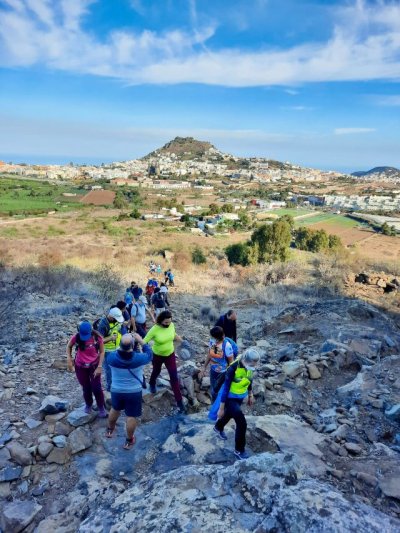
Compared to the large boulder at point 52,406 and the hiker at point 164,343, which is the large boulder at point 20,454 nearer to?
the large boulder at point 52,406

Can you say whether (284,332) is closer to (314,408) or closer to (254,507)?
(314,408)

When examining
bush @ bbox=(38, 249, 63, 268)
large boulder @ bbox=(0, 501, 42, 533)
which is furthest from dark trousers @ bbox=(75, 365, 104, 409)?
bush @ bbox=(38, 249, 63, 268)

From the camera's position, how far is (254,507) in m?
3.54

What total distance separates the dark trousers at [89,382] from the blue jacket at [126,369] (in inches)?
28.3

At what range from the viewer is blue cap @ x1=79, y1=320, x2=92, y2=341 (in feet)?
16.2

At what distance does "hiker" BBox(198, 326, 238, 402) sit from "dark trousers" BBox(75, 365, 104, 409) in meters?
1.53

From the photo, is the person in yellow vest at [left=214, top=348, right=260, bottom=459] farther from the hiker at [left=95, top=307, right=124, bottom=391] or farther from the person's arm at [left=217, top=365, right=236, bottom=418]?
the hiker at [left=95, top=307, right=124, bottom=391]

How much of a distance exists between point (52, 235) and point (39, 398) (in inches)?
1390

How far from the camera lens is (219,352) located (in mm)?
5293

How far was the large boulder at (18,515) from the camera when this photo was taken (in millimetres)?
3756

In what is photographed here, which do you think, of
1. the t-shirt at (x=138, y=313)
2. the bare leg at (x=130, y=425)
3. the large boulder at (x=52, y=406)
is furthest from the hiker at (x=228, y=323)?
the large boulder at (x=52, y=406)

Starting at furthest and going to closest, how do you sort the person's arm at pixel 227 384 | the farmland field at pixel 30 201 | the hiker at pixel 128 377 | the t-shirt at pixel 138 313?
the farmland field at pixel 30 201 → the t-shirt at pixel 138 313 → the person's arm at pixel 227 384 → the hiker at pixel 128 377

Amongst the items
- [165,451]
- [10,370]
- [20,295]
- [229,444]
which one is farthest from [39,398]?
[20,295]

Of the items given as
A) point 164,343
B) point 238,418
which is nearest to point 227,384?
point 238,418
